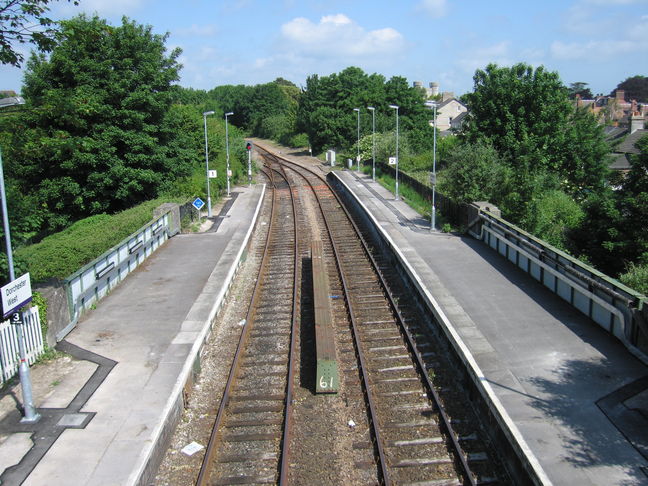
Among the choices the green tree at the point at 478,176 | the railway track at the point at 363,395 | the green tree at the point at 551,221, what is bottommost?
the railway track at the point at 363,395

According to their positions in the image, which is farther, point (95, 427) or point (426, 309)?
point (426, 309)

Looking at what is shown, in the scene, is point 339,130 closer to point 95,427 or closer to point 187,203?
point 187,203

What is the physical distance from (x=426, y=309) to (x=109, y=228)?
11462 mm

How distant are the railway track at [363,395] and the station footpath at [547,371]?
0.79m

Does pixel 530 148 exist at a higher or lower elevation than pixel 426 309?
higher

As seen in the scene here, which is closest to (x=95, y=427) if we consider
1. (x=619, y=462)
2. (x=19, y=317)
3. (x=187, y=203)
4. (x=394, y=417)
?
(x=19, y=317)

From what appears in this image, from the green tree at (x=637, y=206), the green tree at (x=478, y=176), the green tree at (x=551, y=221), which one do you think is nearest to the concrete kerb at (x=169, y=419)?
the green tree at (x=551, y=221)

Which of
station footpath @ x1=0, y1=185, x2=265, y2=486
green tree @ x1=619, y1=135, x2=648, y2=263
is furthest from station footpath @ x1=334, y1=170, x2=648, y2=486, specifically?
station footpath @ x1=0, y1=185, x2=265, y2=486

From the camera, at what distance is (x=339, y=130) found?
6334 cm

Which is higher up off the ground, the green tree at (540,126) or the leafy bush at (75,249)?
the green tree at (540,126)

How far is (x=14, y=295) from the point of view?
32.2 ft

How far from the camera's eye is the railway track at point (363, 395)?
9312mm

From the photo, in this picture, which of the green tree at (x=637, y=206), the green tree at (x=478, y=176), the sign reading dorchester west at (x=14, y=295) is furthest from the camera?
the green tree at (x=478, y=176)

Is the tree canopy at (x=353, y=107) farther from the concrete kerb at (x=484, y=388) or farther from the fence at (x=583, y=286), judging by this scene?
the concrete kerb at (x=484, y=388)
